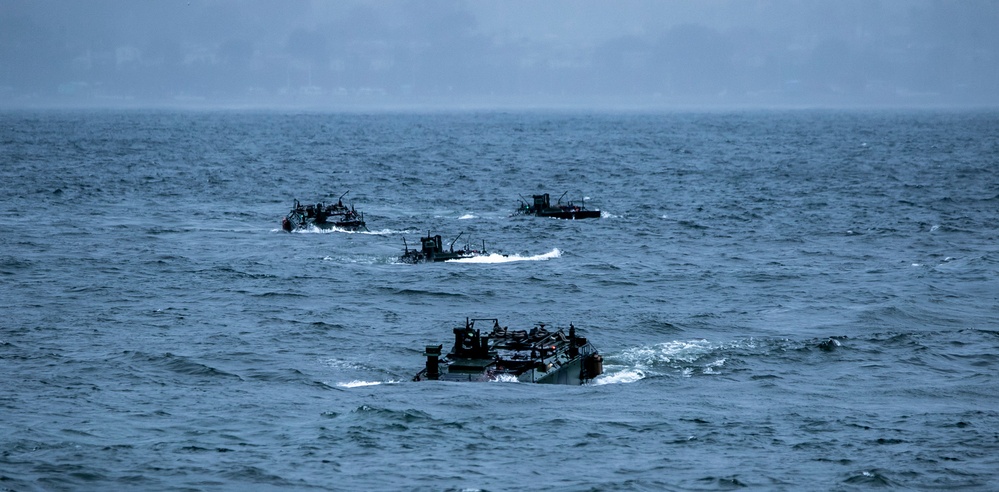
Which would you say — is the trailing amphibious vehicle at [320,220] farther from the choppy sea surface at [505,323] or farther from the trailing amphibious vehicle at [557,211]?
the trailing amphibious vehicle at [557,211]

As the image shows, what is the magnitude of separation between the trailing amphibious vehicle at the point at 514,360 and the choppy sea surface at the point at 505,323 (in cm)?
82

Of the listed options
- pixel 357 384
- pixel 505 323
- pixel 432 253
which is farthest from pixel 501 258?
pixel 357 384

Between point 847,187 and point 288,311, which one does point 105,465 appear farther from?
point 847,187

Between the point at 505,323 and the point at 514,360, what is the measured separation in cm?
1029

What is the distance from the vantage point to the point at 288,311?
62.9m

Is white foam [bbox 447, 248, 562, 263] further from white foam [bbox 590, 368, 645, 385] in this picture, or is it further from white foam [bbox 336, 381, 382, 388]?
white foam [bbox 336, 381, 382, 388]

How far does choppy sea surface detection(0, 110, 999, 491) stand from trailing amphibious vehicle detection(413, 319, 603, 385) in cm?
82

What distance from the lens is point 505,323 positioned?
58750 millimetres

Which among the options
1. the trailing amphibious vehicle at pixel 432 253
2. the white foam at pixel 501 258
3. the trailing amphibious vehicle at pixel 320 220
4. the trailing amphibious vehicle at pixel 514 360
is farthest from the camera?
the trailing amphibious vehicle at pixel 320 220

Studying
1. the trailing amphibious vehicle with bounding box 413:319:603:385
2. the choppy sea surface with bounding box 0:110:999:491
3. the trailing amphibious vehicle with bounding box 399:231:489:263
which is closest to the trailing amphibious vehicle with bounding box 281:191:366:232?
the choppy sea surface with bounding box 0:110:999:491

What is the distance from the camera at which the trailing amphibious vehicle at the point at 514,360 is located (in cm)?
4769

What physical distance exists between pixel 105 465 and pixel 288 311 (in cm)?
2538

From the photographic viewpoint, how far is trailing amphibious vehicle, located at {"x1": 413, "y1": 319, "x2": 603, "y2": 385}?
156 ft

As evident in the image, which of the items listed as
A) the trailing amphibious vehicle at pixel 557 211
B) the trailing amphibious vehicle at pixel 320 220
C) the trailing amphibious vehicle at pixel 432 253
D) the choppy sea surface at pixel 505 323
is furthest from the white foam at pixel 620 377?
the trailing amphibious vehicle at pixel 557 211
